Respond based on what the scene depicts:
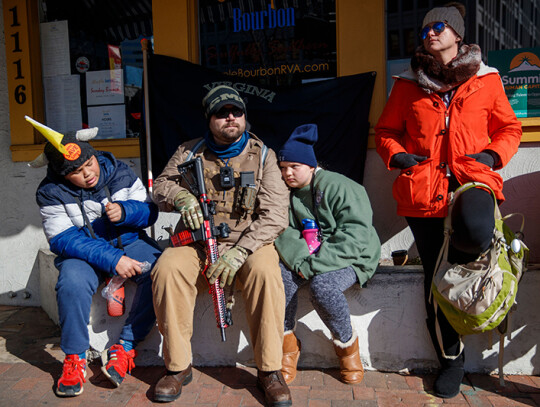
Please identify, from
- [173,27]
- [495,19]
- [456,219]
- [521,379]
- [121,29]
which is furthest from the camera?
[121,29]

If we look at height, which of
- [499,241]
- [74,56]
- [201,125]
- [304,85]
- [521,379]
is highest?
[74,56]

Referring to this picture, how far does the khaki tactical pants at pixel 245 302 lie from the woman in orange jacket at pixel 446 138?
0.95m

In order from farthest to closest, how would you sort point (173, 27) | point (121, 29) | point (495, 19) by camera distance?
point (121, 29) < point (173, 27) < point (495, 19)

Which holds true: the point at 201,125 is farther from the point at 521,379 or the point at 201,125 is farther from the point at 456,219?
the point at 521,379

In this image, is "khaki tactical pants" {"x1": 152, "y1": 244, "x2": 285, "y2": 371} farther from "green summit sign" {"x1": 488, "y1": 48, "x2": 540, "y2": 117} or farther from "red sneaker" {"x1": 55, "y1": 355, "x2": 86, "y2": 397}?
"green summit sign" {"x1": 488, "y1": 48, "x2": 540, "y2": 117}

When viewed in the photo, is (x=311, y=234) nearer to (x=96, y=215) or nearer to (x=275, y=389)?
(x=275, y=389)

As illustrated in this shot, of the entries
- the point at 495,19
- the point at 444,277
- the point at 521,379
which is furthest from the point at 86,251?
the point at 495,19

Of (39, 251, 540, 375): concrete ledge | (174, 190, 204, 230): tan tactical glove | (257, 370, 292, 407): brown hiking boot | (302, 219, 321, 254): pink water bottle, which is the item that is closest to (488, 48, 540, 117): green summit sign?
(39, 251, 540, 375): concrete ledge

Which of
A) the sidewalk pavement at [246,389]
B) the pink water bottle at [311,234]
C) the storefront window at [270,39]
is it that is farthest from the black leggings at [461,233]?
the storefront window at [270,39]

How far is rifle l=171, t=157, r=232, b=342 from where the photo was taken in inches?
119

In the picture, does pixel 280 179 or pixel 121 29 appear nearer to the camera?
pixel 280 179

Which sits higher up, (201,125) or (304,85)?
(304,85)

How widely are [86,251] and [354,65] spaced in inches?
105

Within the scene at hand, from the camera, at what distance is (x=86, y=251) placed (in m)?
3.24
